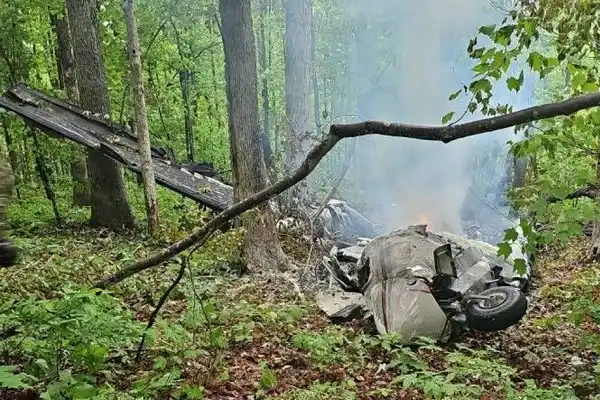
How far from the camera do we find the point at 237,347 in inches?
222

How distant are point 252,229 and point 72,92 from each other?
7.52 meters

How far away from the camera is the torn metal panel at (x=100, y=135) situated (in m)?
10.5

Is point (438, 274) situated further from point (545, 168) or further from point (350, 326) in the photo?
point (545, 168)

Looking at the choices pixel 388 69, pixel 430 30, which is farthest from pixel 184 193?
pixel 388 69

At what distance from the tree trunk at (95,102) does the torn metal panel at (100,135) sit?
37 centimetres

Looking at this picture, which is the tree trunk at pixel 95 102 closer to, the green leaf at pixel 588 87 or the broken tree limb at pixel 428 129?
the broken tree limb at pixel 428 129

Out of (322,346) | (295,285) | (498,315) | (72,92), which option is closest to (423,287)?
(498,315)

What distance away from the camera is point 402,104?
2841 centimetres

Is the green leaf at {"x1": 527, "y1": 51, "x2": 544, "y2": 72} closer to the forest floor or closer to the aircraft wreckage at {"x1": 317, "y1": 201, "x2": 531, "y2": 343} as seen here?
the forest floor

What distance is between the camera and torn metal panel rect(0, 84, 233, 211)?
34.3ft

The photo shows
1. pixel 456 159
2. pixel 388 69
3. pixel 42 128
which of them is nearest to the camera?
pixel 42 128

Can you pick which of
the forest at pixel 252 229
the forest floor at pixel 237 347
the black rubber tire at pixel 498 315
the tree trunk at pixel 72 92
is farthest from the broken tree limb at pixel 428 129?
the tree trunk at pixel 72 92

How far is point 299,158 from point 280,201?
264 cm

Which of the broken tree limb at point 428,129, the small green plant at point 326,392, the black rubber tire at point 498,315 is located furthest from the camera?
the black rubber tire at point 498,315
